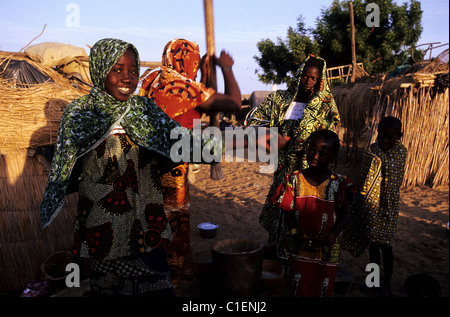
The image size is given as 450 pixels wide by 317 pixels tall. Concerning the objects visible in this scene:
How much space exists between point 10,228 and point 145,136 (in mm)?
2754

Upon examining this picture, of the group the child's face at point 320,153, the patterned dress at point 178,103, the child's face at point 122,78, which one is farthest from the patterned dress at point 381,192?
the child's face at point 122,78

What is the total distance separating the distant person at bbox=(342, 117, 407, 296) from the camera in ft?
10.4

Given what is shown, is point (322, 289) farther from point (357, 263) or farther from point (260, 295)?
point (357, 263)

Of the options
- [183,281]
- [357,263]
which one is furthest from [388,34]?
[183,281]

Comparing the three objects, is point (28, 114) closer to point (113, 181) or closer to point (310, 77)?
point (113, 181)

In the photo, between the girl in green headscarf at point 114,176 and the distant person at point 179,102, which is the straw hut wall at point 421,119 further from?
the girl in green headscarf at point 114,176

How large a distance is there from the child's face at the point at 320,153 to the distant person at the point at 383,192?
1028mm

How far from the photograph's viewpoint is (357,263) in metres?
4.02

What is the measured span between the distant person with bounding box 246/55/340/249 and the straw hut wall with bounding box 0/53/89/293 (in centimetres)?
227

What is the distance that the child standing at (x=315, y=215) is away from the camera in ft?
8.00

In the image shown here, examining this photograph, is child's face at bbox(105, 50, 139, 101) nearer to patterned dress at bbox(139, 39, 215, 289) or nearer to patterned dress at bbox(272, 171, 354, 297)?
patterned dress at bbox(139, 39, 215, 289)

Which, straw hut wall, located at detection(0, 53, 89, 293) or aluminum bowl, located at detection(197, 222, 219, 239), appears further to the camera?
aluminum bowl, located at detection(197, 222, 219, 239)

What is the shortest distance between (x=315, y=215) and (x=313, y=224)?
0.07 meters

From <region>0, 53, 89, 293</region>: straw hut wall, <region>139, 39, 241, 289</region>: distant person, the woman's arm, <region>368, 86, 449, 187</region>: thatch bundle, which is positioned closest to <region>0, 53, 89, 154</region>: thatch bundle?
<region>0, 53, 89, 293</region>: straw hut wall
